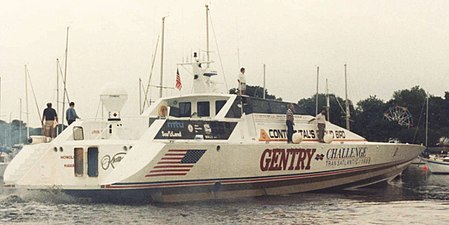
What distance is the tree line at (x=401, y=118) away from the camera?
61844mm

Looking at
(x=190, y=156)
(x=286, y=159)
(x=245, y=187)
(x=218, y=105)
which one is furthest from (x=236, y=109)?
(x=190, y=156)

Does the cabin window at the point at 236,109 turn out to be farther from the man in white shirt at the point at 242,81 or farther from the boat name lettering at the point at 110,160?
the boat name lettering at the point at 110,160

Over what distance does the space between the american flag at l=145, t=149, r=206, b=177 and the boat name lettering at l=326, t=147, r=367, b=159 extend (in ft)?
18.2

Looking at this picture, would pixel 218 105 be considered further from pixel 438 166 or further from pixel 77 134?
pixel 438 166

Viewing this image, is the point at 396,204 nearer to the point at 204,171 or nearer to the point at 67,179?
the point at 204,171

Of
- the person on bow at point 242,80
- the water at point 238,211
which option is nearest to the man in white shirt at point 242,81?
the person on bow at point 242,80

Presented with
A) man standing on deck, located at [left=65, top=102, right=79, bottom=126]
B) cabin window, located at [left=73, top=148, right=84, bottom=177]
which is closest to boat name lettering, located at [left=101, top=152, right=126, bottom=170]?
cabin window, located at [left=73, top=148, right=84, bottom=177]

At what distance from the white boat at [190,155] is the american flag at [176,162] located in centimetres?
2

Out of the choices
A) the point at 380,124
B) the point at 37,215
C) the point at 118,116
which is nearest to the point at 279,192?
the point at 118,116

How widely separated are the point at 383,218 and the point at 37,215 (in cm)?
760

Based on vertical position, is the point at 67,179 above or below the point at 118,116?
below

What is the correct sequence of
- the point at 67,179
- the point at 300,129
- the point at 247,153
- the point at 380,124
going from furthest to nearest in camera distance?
1. the point at 380,124
2. the point at 300,129
3. the point at 247,153
4. the point at 67,179

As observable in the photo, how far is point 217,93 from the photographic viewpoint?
21219 mm

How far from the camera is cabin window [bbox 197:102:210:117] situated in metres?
21.0
